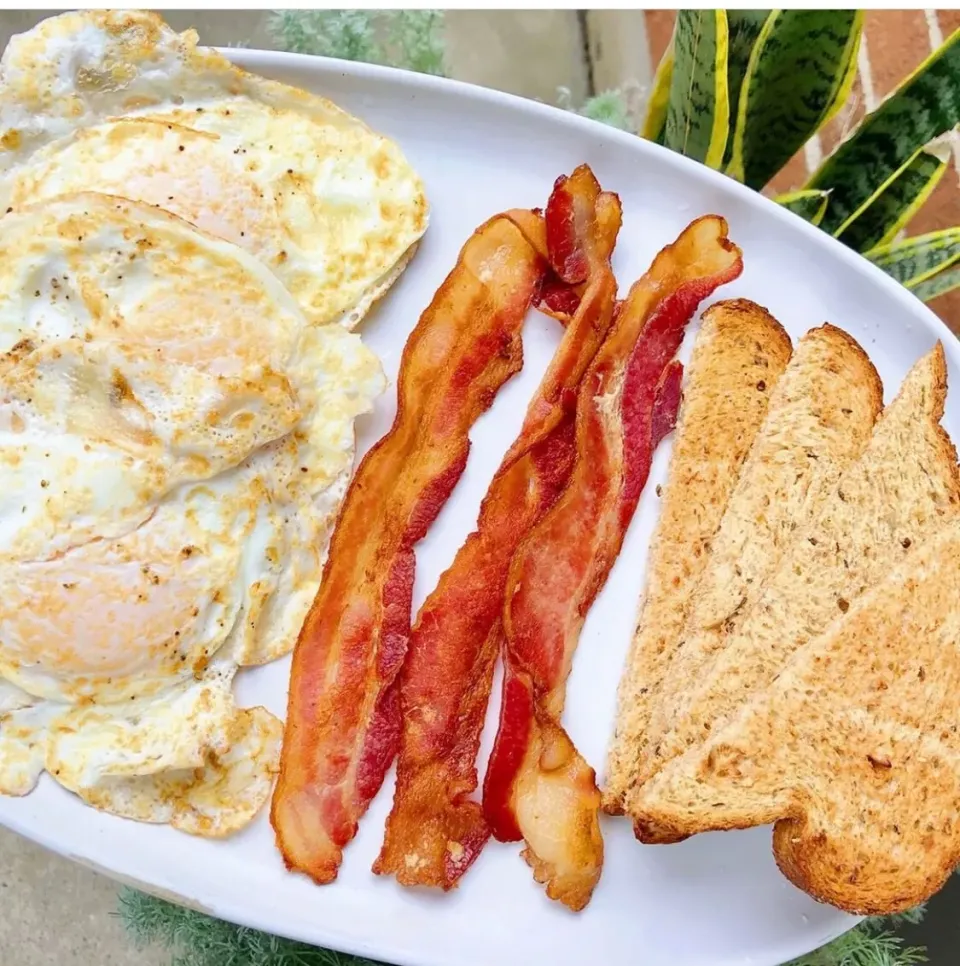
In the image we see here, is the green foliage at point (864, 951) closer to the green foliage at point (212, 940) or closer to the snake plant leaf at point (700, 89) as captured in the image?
the green foliage at point (212, 940)

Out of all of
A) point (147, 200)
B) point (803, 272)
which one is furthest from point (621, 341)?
point (147, 200)

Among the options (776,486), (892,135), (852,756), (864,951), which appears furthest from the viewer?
(864,951)

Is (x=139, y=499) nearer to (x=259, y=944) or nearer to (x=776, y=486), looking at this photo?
(x=259, y=944)

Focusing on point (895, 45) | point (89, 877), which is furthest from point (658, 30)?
point (89, 877)

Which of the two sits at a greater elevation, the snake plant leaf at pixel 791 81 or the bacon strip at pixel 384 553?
the snake plant leaf at pixel 791 81

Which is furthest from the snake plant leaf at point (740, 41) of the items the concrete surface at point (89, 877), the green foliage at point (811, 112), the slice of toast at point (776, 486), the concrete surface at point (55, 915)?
the concrete surface at point (55, 915)
